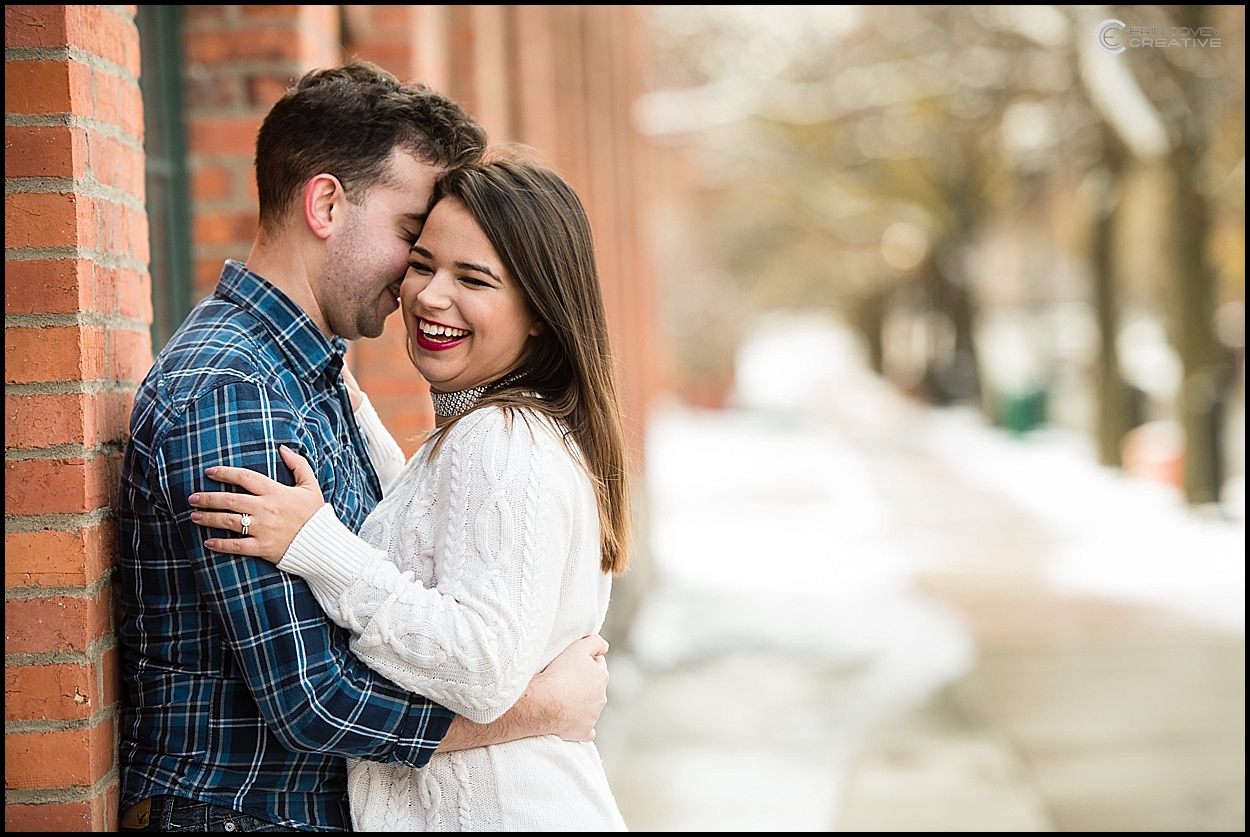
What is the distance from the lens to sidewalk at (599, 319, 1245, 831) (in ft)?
22.2

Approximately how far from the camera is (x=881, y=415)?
34.7m

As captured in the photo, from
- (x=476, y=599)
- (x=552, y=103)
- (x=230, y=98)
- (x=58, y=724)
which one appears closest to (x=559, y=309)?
(x=476, y=599)

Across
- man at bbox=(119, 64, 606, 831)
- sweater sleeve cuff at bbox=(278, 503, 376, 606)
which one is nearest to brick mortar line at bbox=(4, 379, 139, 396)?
man at bbox=(119, 64, 606, 831)

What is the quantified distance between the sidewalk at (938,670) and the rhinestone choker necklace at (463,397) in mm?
4365

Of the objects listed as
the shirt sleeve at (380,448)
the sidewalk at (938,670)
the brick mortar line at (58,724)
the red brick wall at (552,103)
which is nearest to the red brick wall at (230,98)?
the red brick wall at (552,103)

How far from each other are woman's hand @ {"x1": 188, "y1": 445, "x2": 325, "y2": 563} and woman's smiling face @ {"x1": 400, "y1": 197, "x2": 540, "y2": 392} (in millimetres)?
457

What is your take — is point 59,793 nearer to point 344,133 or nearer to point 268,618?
point 268,618

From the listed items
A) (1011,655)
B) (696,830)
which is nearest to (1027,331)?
(1011,655)

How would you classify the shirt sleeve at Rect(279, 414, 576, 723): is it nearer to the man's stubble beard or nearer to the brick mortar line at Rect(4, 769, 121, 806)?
the man's stubble beard

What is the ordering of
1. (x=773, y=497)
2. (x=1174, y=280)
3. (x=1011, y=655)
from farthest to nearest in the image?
1. (x=773, y=497)
2. (x=1174, y=280)
3. (x=1011, y=655)

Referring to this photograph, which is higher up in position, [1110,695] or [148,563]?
[148,563]

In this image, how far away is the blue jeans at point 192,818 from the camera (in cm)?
234

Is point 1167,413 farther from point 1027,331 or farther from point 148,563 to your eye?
point 148,563

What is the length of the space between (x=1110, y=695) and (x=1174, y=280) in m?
7.47
